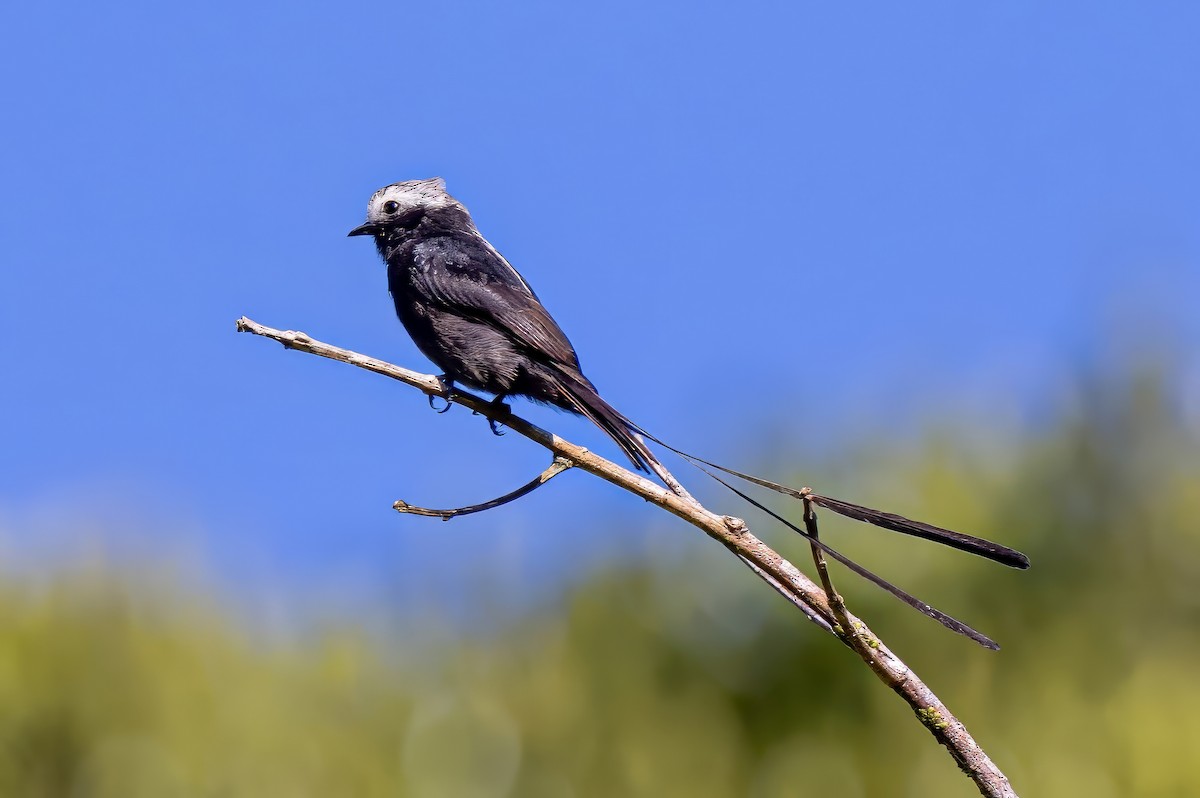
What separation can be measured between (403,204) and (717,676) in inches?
200

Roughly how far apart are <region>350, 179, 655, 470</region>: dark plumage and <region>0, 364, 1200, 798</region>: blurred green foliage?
167 inches

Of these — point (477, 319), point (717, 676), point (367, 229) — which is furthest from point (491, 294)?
point (717, 676)

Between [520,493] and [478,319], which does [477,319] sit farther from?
[520,493]

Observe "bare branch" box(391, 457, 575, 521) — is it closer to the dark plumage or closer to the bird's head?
the dark plumage

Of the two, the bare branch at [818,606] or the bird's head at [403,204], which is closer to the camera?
the bare branch at [818,606]

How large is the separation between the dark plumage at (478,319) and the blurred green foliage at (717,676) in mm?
4235

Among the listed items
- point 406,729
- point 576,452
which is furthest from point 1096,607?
point 576,452

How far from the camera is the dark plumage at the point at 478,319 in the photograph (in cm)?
511

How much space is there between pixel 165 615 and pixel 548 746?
11.0 feet

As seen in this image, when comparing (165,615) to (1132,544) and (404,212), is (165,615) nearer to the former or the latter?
(404,212)

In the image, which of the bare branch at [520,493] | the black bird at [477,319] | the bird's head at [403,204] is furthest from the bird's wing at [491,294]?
the bare branch at [520,493]

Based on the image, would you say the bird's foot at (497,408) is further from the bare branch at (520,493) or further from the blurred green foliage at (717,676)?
the blurred green foliage at (717,676)

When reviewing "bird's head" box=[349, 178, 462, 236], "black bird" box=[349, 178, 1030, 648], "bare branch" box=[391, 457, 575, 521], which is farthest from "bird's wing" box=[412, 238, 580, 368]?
"bare branch" box=[391, 457, 575, 521]

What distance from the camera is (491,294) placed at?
551cm
